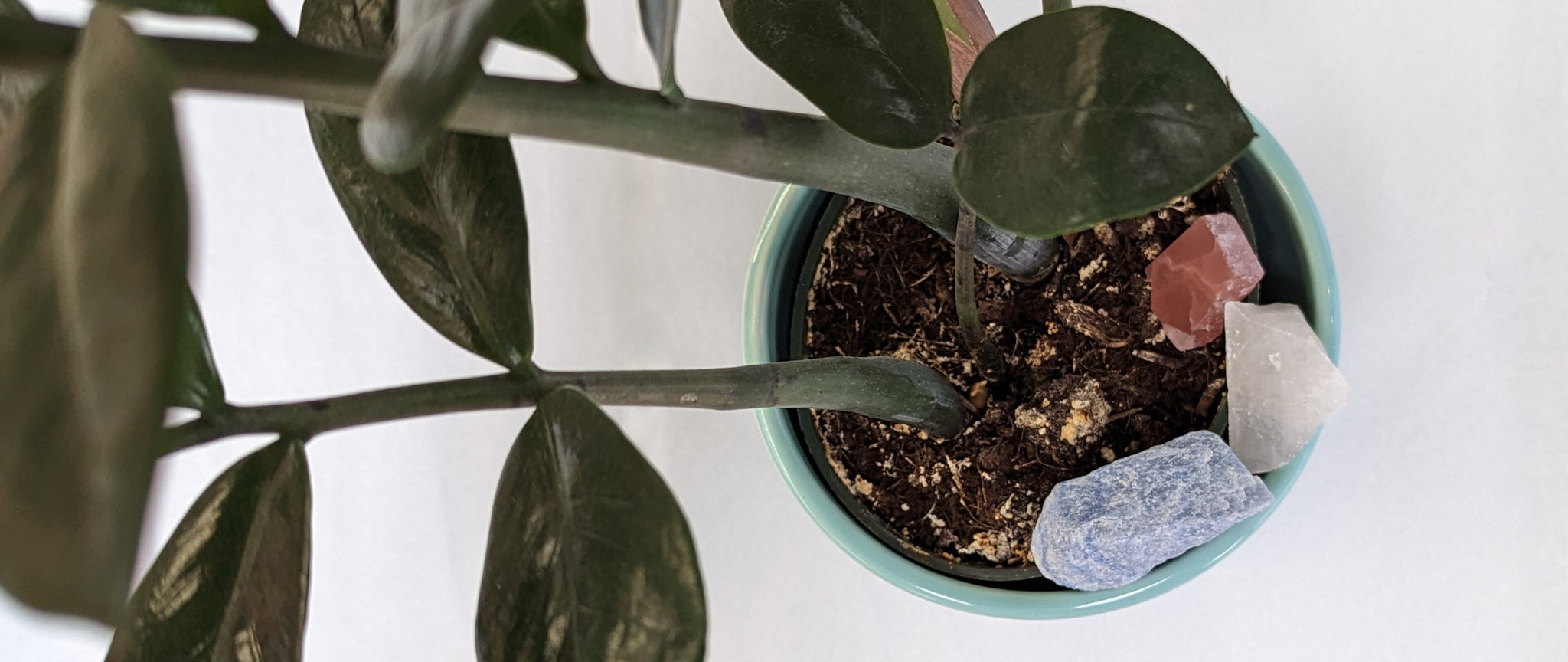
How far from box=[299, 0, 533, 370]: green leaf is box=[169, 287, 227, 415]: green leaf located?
57 millimetres

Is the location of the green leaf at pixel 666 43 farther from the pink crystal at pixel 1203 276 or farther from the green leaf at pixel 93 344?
the pink crystal at pixel 1203 276

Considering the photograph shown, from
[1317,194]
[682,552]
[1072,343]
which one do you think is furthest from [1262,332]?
[682,552]

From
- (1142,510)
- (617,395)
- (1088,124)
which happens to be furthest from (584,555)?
(1142,510)

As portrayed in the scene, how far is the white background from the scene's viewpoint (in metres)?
0.61

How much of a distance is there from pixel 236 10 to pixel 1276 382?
1.45 feet

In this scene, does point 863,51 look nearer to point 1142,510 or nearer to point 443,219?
point 443,219

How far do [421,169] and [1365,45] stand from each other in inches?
22.4

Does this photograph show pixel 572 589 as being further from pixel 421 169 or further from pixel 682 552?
pixel 421 169

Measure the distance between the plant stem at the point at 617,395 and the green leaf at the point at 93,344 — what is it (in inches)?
3.8

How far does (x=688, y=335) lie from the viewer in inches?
29.1

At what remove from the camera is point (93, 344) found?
16 cm

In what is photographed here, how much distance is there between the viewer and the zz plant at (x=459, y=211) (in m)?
0.16

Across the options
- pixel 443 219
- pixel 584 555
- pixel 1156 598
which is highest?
pixel 443 219

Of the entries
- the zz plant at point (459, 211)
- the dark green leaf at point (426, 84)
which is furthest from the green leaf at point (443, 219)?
the dark green leaf at point (426, 84)
